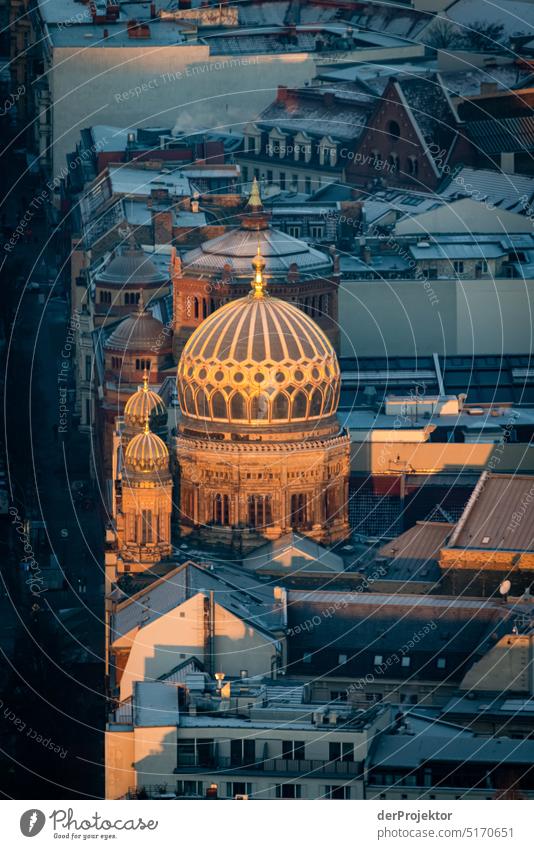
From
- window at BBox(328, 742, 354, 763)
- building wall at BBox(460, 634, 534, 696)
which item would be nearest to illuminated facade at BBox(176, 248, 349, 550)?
building wall at BBox(460, 634, 534, 696)

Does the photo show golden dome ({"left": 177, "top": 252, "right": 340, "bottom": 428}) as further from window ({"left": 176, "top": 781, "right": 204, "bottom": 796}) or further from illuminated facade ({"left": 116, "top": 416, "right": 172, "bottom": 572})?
window ({"left": 176, "top": 781, "right": 204, "bottom": 796})

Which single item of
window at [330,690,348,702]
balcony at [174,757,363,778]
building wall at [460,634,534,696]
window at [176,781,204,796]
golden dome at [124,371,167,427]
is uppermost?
golden dome at [124,371,167,427]

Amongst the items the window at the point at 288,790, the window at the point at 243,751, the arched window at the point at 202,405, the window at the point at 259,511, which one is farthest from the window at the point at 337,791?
the arched window at the point at 202,405

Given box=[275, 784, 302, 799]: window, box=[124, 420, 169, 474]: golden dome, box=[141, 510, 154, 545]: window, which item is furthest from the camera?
box=[124, 420, 169, 474]: golden dome

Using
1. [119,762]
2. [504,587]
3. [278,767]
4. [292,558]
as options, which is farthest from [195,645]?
[278,767]

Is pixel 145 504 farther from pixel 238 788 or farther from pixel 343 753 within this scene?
pixel 238 788

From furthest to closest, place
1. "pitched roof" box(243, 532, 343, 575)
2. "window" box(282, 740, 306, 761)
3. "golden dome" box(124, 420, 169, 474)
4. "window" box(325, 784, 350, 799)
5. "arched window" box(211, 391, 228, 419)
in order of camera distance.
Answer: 1. "arched window" box(211, 391, 228, 419)
2. "golden dome" box(124, 420, 169, 474)
3. "pitched roof" box(243, 532, 343, 575)
4. "window" box(282, 740, 306, 761)
5. "window" box(325, 784, 350, 799)
